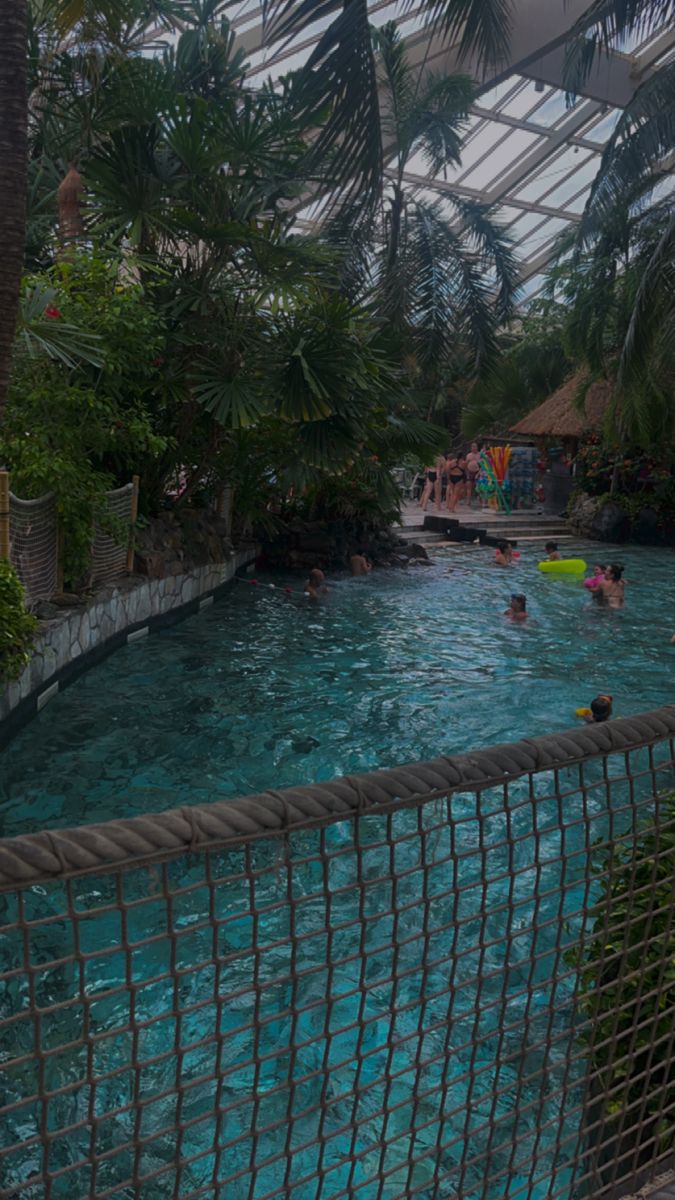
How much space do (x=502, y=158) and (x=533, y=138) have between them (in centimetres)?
95

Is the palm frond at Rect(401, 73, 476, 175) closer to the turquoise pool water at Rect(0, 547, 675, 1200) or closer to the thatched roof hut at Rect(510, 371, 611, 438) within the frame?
the thatched roof hut at Rect(510, 371, 611, 438)

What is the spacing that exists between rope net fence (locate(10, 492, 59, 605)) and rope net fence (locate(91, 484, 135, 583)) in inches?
36.8

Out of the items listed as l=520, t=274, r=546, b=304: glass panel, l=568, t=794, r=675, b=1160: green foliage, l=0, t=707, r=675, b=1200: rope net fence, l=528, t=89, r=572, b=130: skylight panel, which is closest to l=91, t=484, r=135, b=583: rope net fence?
l=0, t=707, r=675, b=1200: rope net fence

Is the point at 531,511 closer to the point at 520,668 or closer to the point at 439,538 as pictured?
the point at 439,538

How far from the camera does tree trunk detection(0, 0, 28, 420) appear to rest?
438 centimetres

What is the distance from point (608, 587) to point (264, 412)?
6.06m

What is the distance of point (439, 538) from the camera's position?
22.7 metres

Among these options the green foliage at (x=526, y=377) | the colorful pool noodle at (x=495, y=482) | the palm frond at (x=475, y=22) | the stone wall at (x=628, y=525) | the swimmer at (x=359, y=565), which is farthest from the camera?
the green foliage at (x=526, y=377)

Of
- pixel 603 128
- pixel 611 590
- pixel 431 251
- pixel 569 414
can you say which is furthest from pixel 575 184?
pixel 611 590

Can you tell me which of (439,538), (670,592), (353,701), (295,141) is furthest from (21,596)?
(439,538)

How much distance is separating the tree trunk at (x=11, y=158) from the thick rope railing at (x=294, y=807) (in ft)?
10.5

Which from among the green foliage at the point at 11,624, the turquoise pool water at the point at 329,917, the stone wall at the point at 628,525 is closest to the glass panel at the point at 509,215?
the stone wall at the point at 628,525

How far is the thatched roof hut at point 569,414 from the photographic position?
2489 cm

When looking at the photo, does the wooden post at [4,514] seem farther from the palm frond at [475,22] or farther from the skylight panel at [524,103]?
the skylight panel at [524,103]
